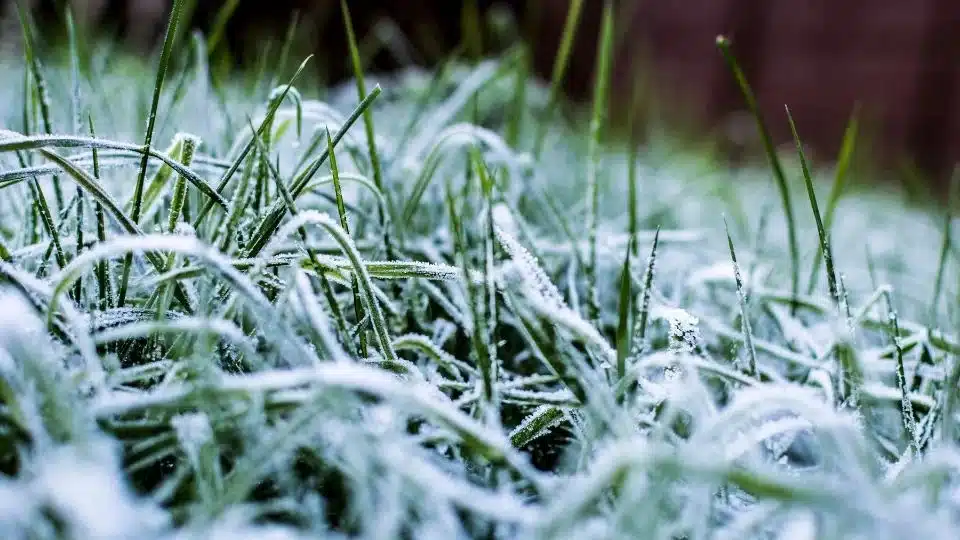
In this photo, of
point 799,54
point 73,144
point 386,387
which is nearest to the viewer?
point 386,387

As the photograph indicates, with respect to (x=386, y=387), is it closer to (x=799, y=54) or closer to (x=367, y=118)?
(x=367, y=118)

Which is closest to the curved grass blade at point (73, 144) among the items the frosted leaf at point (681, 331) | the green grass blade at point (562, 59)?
the frosted leaf at point (681, 331)

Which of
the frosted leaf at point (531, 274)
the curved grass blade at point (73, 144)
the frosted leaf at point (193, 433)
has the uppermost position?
the curved grass blade at point (73, 144)

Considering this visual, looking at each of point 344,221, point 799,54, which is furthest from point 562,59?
point 799,54

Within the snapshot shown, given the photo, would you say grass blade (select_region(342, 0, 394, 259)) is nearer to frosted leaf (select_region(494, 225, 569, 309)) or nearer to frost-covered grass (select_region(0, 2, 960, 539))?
frost-covered grass (select_region(0, 2, 960, 539))

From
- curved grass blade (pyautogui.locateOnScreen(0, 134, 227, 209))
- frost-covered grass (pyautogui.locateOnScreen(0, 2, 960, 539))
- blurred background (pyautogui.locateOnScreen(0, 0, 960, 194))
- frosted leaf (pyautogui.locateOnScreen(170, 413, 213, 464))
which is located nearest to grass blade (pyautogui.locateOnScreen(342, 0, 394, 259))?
frost-covered grass (pyautogui.locateOnScreen(0, 2, 960, 539))

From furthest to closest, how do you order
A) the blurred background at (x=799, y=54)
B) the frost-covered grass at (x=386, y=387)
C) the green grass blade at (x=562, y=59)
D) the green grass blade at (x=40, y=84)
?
the blurred background at (x=799, y=54), the green grass blade at (x=562, y=59), the green grass blade at (x=40, y=84), the frost-covered grass at (x=386, y=387)

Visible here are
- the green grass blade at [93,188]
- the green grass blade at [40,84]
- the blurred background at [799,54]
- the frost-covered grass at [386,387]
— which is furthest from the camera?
the blurred background at [799,54]

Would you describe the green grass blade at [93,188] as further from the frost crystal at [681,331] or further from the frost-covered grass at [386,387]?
the frost crystal at [681,331]

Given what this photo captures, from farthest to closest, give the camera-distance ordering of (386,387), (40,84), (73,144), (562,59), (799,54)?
(799,54) < (562,59) < (40,84) < (73,144) < (386,387)
